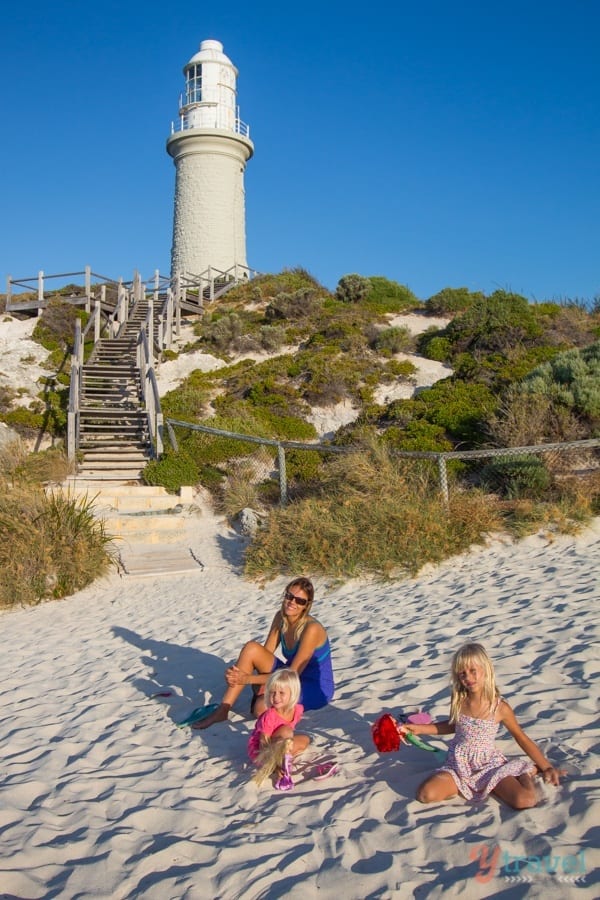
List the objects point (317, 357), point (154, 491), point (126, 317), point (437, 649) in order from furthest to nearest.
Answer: point (126, 317) → point (317, 357) → point (154, 491) → point (437, 649)

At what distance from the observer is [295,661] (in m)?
4.20

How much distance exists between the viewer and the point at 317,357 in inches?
743

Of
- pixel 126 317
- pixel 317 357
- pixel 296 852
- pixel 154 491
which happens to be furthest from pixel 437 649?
pixel 126 317

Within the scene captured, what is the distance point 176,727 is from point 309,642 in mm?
1107

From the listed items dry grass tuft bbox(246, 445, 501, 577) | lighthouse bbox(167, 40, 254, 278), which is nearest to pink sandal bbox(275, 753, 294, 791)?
dry grass tuft bbox(246, 445, 501, 577)

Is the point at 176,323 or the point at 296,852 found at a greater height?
the point at 176,323

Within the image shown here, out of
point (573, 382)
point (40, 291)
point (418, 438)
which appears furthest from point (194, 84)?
point (573, 382)

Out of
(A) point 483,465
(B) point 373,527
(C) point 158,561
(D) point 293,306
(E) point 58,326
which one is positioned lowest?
(C) point 158,561

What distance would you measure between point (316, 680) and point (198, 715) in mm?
848

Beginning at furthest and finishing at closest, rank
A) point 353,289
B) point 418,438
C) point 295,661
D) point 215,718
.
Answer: point 353,289 < point 418,438 < point 215,718 < point 295,661

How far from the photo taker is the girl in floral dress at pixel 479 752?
301 cm

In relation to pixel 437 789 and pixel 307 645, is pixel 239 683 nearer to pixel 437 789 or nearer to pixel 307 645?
pixel 307 645

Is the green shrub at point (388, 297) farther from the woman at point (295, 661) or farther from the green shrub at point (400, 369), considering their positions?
the woman at point (295, 661)

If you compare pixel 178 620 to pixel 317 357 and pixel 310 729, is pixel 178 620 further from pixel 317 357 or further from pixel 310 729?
pixel 317 357
